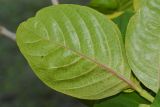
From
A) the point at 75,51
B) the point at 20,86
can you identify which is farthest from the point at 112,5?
the point at 20,86

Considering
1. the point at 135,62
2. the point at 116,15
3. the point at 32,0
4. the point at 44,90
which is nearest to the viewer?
the point at 135,62

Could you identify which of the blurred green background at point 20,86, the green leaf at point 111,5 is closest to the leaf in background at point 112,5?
the green leaf at point 111,5

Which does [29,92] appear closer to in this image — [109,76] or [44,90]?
[44,90]

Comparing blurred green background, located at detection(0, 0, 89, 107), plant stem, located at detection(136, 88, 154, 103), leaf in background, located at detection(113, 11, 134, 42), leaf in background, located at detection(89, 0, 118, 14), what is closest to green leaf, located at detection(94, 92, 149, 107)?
plant stem, located at detection(136, 88, 154, 103)

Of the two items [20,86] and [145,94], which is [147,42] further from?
[20,86]

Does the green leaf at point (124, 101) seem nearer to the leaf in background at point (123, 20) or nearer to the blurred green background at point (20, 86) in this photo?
the leaf in background at point (123, 20)

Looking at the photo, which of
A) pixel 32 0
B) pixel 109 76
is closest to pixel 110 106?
pixel 109 76
